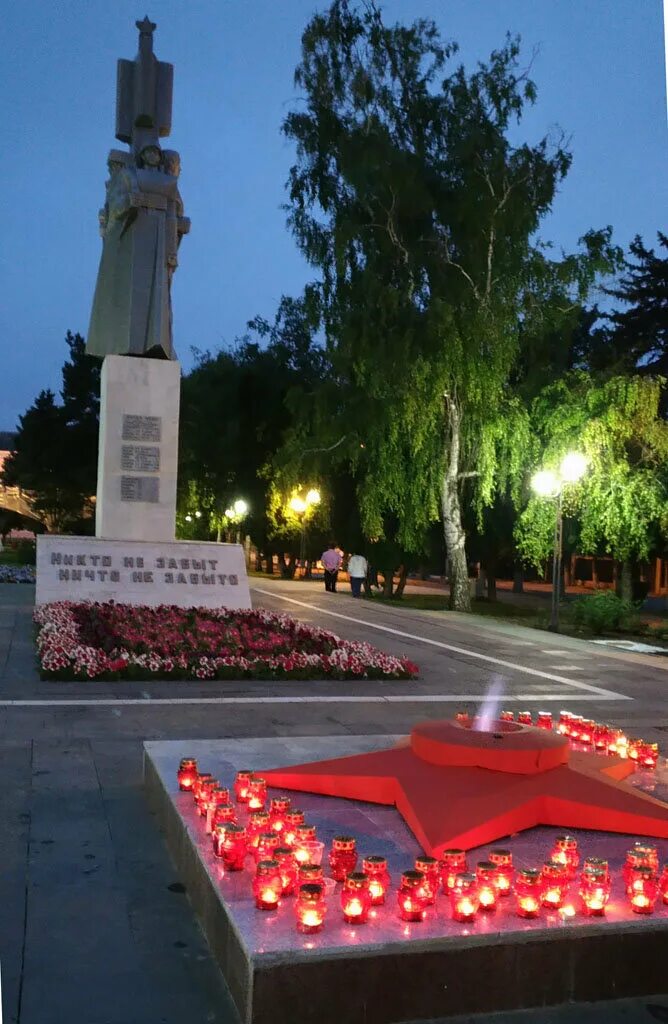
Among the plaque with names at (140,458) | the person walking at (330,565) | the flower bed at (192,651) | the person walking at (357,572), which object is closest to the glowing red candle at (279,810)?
the flower bed at (192,651)

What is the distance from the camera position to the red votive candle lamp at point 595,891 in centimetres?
316

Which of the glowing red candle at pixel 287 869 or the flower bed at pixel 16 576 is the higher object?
the flower bed at pixel 16 576

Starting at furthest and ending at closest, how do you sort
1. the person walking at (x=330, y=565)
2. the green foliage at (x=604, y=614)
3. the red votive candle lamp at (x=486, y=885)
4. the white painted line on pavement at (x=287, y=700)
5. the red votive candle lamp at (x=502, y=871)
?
the person walking at (x=330, y=565) < the green foliage at (x=604, y=614) < the white painted line on pavement at (x=287, y=700) < the red votive candle lamp at (x=502, y=871) < the red votive candle lamp at (x=486, y=885)

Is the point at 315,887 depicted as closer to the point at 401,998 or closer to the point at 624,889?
Result: the point at 401,998

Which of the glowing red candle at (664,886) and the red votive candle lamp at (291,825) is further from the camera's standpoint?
the red votive candle lamp at (291,825)

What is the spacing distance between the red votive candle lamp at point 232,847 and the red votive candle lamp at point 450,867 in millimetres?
772

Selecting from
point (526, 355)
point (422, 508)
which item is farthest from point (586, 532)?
point (526, 355)

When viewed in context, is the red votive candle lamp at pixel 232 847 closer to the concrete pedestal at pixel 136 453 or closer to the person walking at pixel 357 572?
the concrete pedestal at pixel 136 453

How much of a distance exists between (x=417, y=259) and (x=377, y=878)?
61.3ft

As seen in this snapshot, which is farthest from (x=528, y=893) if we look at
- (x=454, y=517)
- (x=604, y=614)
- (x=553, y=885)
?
(x=454, y=517)

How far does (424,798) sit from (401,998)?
4.29 ft

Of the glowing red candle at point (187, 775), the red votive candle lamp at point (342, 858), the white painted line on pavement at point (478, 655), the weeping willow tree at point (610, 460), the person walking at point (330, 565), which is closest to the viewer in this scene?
the red votive candle lamp at point (342, 858)

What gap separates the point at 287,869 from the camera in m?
3.36

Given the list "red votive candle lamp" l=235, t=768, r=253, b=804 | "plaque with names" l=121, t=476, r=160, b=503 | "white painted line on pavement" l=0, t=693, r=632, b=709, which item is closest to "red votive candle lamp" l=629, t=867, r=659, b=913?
"red votive candle lamp" l=235, t=768, r=253, b=804
